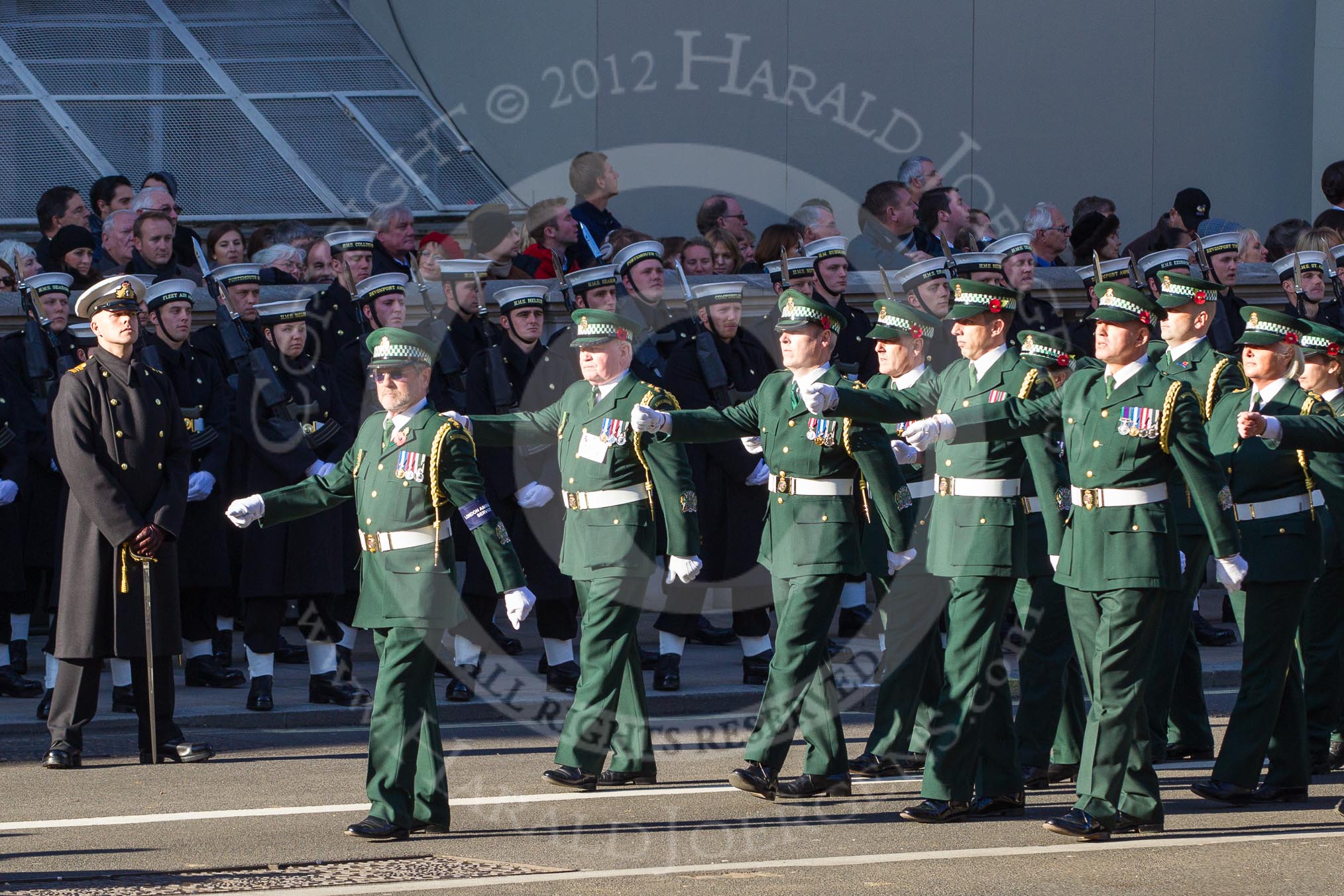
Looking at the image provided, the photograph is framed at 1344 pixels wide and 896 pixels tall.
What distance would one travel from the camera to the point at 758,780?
8.40 m

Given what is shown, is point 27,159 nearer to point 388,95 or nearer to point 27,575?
point 388,95

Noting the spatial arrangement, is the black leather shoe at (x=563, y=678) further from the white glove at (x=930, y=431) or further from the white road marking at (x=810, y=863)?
the white road marking at (x=810, y=863)

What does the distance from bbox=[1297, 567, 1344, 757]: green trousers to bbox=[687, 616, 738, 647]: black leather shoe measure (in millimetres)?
4021

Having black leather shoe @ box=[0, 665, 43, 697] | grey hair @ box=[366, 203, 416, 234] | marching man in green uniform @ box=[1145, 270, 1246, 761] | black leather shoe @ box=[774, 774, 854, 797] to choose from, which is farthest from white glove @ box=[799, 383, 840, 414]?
grey hair @ box=[366, 203, 416, 234]

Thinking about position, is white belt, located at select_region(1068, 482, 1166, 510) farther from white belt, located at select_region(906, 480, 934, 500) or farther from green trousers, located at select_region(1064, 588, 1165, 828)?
white belt, located at select_region(906, 480, 934, 500)

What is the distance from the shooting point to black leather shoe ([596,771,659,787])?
29.0 ft

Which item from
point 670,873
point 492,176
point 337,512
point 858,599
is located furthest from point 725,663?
point 492,176

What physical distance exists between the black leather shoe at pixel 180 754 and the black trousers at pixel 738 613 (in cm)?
256

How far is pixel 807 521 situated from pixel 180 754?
9.07 feet

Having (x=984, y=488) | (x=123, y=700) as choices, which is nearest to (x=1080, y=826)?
(x=984, y=488)

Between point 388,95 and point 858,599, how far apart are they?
726cm

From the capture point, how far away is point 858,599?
1254 centimetres

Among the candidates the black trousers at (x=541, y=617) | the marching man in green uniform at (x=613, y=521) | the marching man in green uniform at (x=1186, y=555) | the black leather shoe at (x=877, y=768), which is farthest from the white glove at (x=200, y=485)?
the marching man in green uniform at (x=1186, y=555)

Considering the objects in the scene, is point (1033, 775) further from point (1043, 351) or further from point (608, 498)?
point (608, 498)
